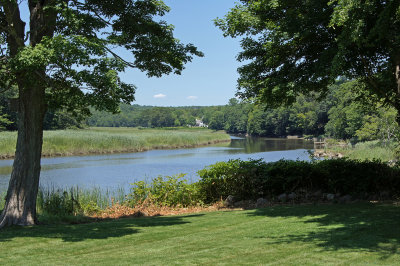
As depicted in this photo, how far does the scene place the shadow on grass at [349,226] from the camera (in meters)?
5.45

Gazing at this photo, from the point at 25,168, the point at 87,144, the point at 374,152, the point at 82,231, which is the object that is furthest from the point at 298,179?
the point at 87,144

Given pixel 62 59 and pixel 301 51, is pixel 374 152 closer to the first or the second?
pixel 301 51

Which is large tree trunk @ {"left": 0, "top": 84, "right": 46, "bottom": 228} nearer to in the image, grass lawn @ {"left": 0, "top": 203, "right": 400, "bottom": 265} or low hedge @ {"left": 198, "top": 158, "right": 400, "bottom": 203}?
grass lawn @ {"left": 0, "top": 203, "right": 400, "bottom": 265}

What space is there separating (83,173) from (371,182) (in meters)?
19.0

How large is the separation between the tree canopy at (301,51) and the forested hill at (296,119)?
122 cm

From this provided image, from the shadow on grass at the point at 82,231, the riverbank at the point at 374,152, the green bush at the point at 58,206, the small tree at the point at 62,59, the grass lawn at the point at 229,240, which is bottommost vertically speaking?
the green bush at the point at 58,206

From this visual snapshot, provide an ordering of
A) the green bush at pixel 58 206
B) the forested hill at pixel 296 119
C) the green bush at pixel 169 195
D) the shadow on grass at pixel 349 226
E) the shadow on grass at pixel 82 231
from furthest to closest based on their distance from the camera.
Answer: the forested hill at pixel 296 119 < the green bush at pixel 169 195 < the green bush at pixel 58 206 < the shadow on grass at pixel 82 231 < the shadow on grass at pixel 349 226

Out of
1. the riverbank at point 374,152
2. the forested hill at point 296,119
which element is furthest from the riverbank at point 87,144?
the riverbank at point 374,152

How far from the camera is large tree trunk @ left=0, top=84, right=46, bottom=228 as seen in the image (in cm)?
820

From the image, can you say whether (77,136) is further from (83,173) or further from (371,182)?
(371,182)

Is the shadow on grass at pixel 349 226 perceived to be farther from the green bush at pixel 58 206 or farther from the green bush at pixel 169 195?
the green bush at pixel 58 206

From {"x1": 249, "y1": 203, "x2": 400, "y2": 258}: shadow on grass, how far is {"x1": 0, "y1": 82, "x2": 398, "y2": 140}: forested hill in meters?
3.03

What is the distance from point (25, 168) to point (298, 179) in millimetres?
7261

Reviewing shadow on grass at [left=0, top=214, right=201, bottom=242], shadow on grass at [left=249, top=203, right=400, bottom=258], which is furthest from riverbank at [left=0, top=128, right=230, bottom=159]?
shadow on grass at [left=249, top=203, right=400, bottom=258]
